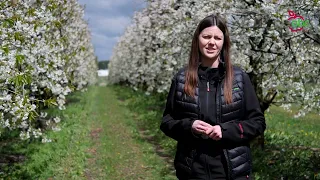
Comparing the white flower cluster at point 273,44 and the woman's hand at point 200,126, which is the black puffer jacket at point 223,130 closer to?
the woman's hand at point 200,126

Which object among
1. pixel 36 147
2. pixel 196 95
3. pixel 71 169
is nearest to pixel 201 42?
pixel 196 95

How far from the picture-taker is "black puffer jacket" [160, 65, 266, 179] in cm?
247

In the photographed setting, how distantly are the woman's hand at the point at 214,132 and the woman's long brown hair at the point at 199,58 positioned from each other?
22 centimetres

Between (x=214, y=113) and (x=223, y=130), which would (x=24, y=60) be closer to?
(x=214, y=113)

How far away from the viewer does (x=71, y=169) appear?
8.57 metres

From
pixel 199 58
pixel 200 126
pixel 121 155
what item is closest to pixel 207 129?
pixel 200 126

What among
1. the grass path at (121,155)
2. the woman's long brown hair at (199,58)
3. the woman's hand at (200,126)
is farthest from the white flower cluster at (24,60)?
the woman's hand at (200,126)

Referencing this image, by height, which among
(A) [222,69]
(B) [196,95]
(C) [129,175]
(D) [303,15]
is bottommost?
(C) [129,175]

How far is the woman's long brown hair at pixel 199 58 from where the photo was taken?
251 centimetres

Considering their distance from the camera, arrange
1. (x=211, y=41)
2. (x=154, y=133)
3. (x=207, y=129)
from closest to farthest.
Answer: (x=207, y=129) < (x=211, y=41) < (x=154, y=133)

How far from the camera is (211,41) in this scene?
2504 mm

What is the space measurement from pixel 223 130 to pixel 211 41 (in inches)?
23.9

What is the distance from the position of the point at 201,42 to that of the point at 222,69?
0.24 metres

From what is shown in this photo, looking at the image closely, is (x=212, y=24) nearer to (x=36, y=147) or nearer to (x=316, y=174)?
(x=316, y=174)
